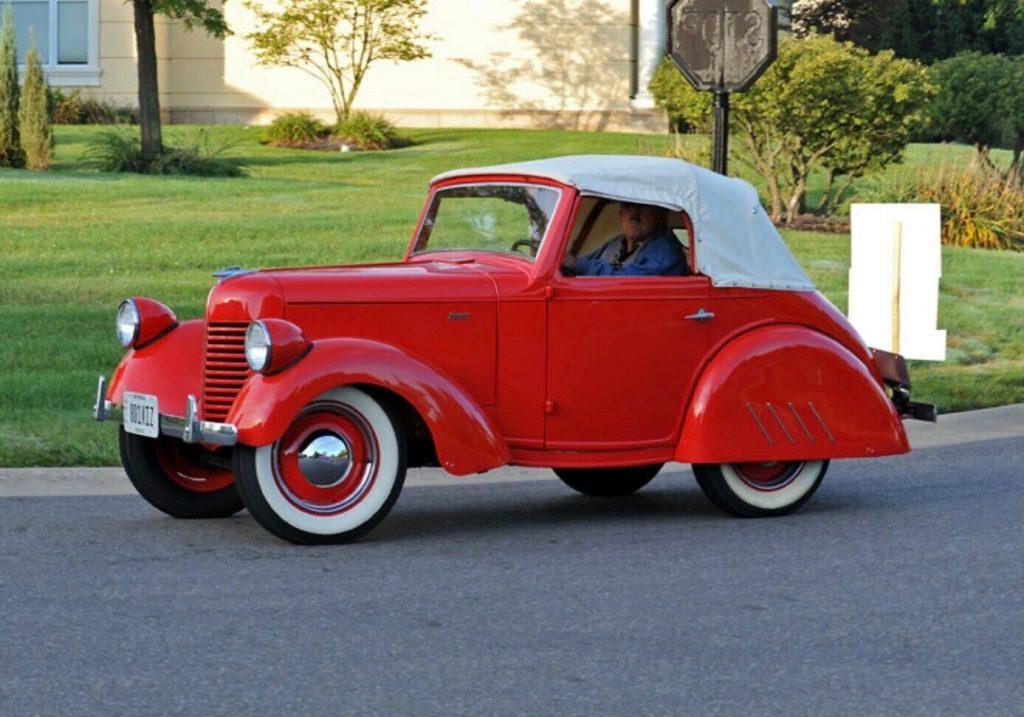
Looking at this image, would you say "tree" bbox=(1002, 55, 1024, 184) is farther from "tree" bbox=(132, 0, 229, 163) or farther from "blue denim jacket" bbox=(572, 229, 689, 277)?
"blue denim jacket" bbox=(572, 229, 689, 277)

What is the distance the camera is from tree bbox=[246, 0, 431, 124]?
110 ft

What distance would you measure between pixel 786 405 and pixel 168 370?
2.88 meters

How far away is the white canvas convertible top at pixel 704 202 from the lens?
27.8ft

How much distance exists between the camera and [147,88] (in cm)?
2602

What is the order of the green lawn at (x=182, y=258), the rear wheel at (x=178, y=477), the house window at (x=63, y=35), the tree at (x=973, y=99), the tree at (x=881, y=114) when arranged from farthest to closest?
1. the house window at (x=63, y=35)
2. the tree at (x=973, y=99)
3. the tree at (x=881, y=114)
4. the green lawn at (x=182, y=258)
5. the rear wheel at (x=178, y=477)

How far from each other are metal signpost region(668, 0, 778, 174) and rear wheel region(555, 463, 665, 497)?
202 inches

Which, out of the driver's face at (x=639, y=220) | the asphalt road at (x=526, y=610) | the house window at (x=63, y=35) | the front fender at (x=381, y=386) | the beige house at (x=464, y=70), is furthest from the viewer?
the house window at (x=63, y=35)

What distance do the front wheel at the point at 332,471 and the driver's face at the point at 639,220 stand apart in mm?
1652

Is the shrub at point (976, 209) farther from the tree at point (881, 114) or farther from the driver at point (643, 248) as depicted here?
the driver at point (643, 248)

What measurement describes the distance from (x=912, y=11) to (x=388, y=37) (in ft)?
65.4

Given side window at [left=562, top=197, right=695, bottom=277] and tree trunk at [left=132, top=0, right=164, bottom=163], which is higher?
tree trunk at [left=132, top=0, right=164, bottom=163]

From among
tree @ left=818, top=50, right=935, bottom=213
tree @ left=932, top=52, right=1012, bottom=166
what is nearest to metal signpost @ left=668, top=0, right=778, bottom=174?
tree @ left=818, top=50, right=935, bottom=213

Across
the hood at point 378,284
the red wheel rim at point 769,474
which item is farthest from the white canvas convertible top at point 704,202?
the red wheel rim at point 769,474

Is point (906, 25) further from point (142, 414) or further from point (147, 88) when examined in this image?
point (142, 414)
